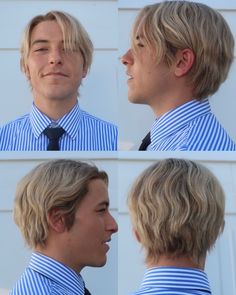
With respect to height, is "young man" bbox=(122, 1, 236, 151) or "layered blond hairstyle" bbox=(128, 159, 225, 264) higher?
"young man" bbox=(122, 1, 236, 151)

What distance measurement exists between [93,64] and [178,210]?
497 mm

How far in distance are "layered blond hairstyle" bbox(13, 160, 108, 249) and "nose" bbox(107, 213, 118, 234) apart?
0.32 ft

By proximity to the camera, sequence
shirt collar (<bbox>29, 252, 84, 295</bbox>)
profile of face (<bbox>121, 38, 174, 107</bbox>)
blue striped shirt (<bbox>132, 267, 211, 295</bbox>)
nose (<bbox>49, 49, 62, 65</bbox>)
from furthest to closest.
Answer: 1. nose (<bbox>49, 49, 62, 65</bbox>)
2. profile of face (<bbox>121, 38, 174, 107</bbox>)
3. shirt collar (<bbox>29, 252, 84, 295</bbox>)
4. blue striped shirt (<bbox>132, 267, 211, 295</bbox>)

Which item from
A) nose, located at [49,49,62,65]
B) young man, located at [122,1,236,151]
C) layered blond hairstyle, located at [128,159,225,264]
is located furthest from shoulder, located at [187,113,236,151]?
nose, located at [49,49,62,65]

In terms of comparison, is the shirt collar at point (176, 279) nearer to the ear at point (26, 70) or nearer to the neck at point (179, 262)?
the neck at point (179, 262)

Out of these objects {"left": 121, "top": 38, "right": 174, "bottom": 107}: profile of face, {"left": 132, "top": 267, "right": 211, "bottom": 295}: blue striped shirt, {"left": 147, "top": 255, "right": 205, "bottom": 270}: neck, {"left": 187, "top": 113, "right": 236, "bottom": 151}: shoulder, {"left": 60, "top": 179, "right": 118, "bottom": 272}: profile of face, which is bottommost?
{"left": 132, "top": 267, "right": 211, "bottom": 295}: blue striped shirt

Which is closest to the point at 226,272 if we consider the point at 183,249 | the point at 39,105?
the point at 183,249

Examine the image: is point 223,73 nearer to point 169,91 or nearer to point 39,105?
point 169,91

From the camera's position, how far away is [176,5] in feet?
4.71

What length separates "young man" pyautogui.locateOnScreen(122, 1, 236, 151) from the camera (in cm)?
140

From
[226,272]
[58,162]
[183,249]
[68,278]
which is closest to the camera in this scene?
[183,249]

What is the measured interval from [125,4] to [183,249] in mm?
638

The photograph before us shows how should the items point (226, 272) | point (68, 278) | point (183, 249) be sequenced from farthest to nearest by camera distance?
point (226, 272) < point (68, 278) < point (183, 249)

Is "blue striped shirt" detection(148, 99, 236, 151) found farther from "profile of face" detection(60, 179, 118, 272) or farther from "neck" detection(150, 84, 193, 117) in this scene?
"profile of face" detection(60, 179, 118, 272)
